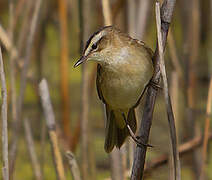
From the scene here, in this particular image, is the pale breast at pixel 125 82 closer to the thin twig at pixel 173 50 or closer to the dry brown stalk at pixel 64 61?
the thin twig at pixel 173 50

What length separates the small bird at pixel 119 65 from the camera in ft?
4.07

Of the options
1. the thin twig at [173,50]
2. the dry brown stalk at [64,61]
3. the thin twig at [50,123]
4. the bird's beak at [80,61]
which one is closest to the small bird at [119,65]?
the bird's beak at [80,61]

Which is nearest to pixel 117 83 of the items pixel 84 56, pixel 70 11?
pixel 84 56

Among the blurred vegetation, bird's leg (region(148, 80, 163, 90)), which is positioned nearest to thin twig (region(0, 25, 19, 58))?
the blurred vegetation

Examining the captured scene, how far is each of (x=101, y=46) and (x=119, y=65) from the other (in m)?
0.06

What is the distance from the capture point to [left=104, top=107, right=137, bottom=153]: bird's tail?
4.52ft

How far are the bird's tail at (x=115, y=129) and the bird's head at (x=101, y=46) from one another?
19 centimetres

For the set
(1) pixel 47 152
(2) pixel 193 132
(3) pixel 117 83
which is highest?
(3) pixel 117 83

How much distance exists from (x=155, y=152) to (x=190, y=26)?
78cm

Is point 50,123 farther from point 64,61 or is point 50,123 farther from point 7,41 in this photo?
point 64,61

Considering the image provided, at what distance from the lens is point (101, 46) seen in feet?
4.15

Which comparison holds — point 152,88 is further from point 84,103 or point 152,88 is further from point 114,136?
point 84,103

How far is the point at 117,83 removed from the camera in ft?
4.14

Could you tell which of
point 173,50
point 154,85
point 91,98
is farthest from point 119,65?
point 91,98
